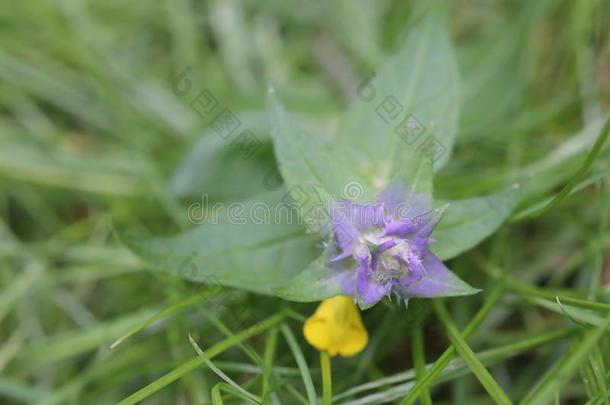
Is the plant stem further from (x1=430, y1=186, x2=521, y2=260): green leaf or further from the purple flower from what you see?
(x1=430, y1=186, x2=521, y2=260): green leaf

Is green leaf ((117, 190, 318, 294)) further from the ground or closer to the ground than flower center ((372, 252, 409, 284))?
further from the ground

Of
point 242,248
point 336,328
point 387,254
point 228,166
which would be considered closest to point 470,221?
point 387,254

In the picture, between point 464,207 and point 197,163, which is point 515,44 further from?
point 197,163

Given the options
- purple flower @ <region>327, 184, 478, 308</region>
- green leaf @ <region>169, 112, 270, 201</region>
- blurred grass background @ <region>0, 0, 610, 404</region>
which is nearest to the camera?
purple flower @ <region>327, 184, 478, 308</region>

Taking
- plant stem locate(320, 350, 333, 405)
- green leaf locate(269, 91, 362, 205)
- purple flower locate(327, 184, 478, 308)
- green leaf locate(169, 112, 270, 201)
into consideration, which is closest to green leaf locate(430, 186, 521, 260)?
purple flower locate(327, 184, 478, 308)

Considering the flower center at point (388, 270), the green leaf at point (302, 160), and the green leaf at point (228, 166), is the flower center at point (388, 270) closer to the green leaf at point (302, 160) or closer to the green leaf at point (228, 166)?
the green leaf at point (302, 160)

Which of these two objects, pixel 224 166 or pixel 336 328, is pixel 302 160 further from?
pixel 224 166
